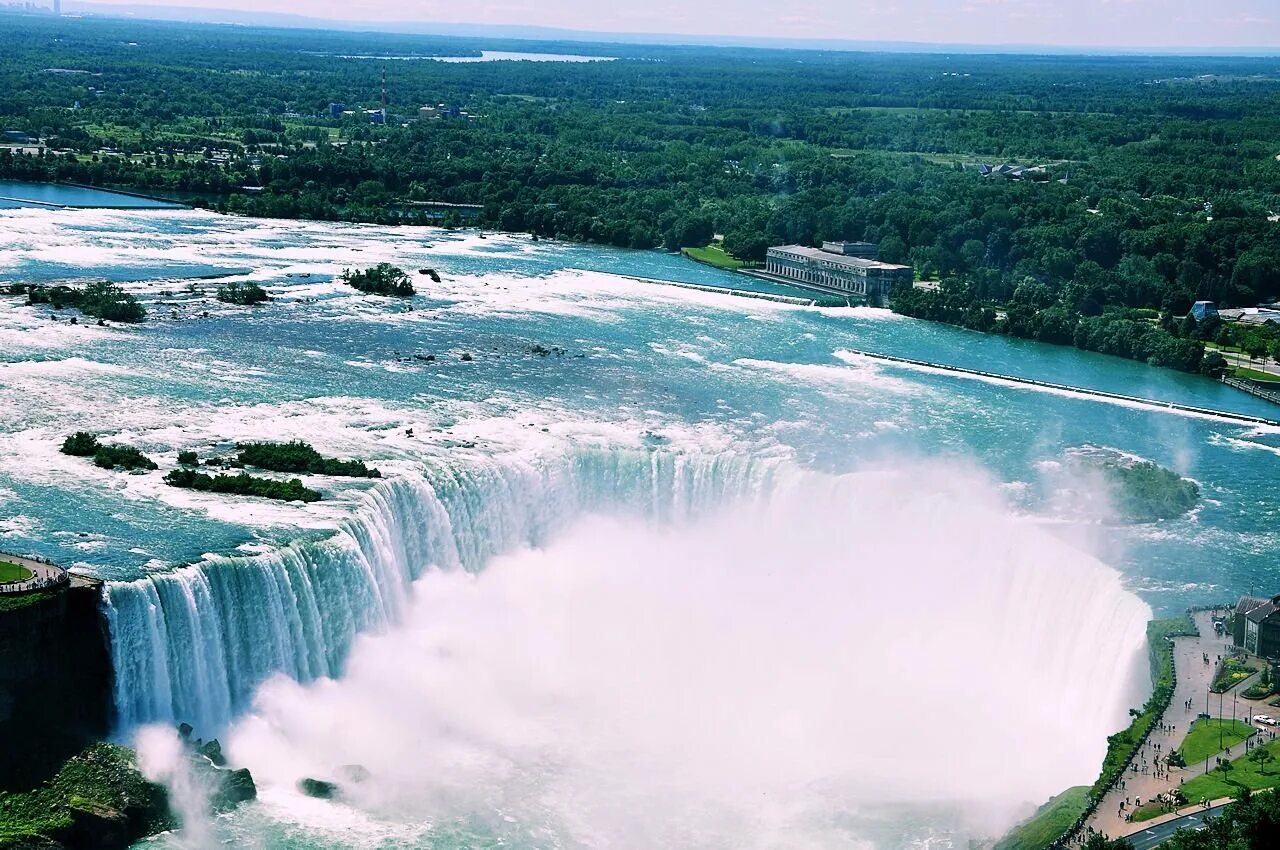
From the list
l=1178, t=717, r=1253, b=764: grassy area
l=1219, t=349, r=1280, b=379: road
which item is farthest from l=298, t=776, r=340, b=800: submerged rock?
l=1219, t=349, r=1280, b=379: road

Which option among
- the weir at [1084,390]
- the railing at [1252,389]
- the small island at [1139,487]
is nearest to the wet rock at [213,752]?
the small island at [1139,487]

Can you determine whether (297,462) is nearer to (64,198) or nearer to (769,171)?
(64,198)

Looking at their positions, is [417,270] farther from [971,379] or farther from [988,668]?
[988,668]

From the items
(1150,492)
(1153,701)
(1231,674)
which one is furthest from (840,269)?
(1153,701)

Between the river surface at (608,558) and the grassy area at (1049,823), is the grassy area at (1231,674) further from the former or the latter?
the grassy area at (1049,823)

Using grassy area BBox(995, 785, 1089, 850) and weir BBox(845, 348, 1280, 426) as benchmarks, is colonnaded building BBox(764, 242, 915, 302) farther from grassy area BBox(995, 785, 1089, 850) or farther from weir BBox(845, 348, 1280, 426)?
grassy area BBox(995, 785, 1089, 850)

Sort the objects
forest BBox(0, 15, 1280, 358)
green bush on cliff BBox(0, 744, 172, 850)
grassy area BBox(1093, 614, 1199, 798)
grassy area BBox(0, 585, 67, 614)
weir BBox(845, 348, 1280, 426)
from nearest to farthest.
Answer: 1. green bush on cliff BBox(0, 744, 172, 850)
2. grassy area BBox(0, 585, 67, 614)
3. grassy area BBox(1093, 614, 1199, 798)
4. weir BBox(845, 348, 1280, 426)
5. forest BBox(0, 15, 1280, 358)
